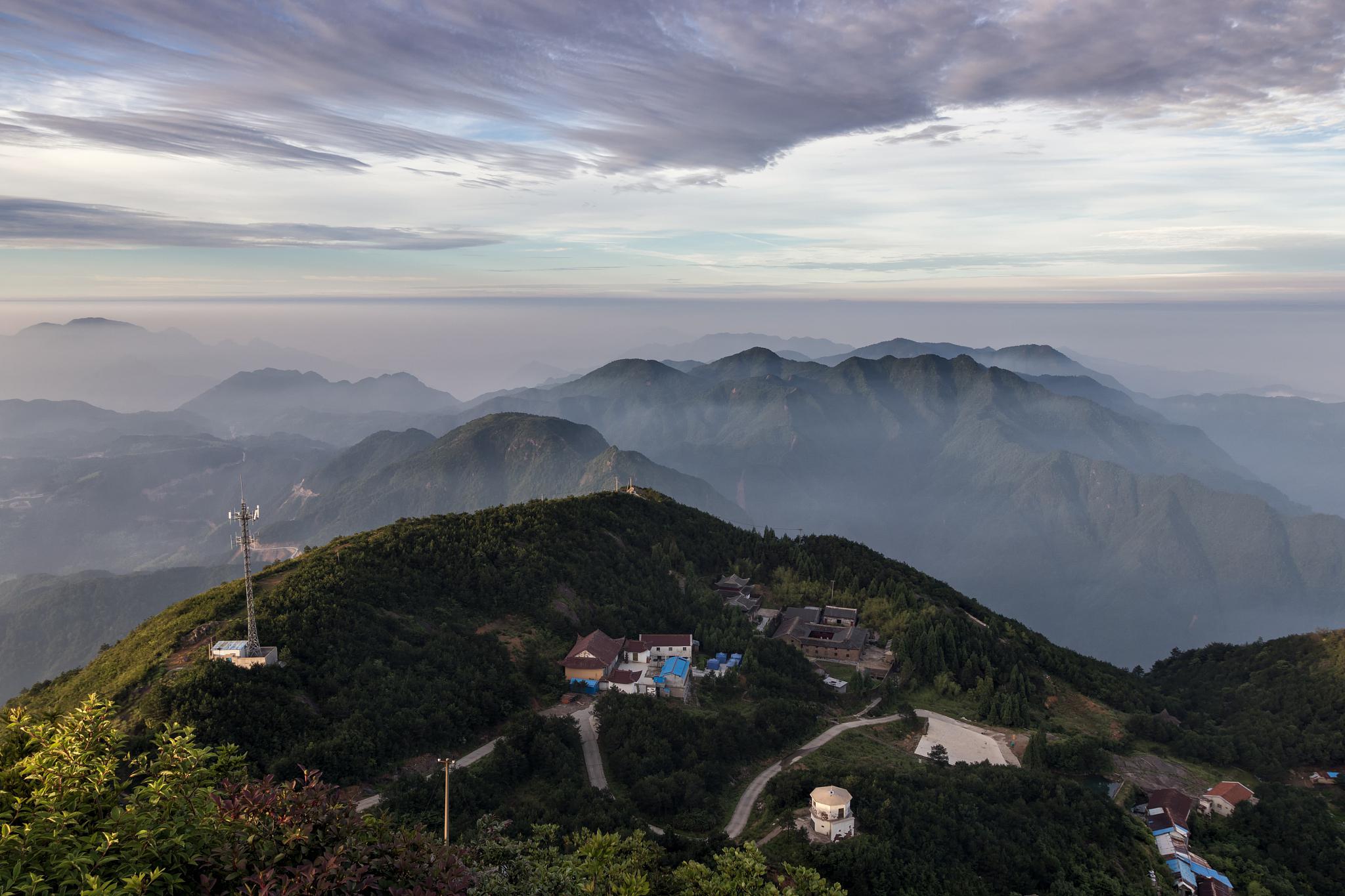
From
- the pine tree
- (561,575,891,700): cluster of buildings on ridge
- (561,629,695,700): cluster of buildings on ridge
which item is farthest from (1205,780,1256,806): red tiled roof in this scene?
(561,629,695,700): cluster of buildings on ridge

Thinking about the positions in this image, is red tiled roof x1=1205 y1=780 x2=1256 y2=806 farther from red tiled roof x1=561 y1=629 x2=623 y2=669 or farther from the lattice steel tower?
the lattice steel tower

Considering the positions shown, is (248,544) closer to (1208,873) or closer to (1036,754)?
(1036,754)

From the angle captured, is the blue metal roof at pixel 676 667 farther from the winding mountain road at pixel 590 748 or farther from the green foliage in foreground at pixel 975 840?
the green foliage in foreground at pixel 975 840

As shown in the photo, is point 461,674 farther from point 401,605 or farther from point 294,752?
point 294,752

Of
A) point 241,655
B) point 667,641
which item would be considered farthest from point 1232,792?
point 241,655

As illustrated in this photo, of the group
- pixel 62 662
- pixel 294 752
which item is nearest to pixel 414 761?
pixel 294 752
